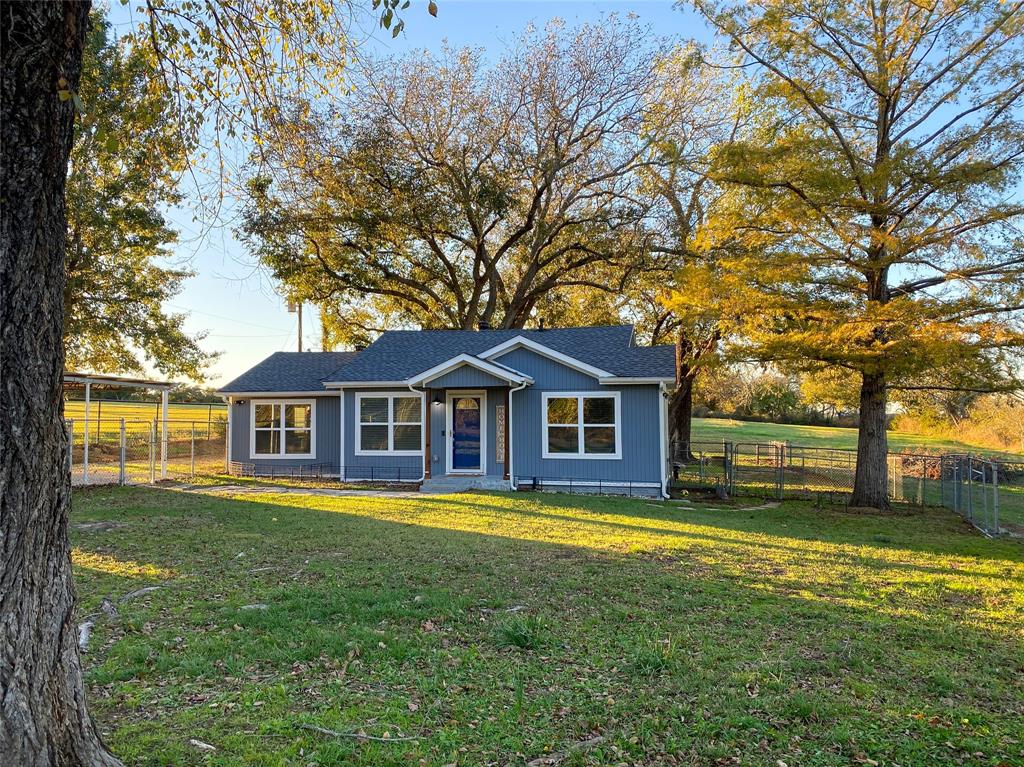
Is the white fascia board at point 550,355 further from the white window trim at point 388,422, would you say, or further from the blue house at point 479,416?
Answer: the white window trim at point 388,422

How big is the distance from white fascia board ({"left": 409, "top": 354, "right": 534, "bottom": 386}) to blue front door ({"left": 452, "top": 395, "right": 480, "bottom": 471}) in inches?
45.4

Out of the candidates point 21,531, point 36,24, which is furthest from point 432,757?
point 36,24

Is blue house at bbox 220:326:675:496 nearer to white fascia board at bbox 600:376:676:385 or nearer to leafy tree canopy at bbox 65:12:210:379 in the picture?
white fascia board at bbox 600:376:676:385

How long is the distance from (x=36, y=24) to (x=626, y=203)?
22702 mm

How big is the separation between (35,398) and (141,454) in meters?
27.0

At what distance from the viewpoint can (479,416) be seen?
53.1ft

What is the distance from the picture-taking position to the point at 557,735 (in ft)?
11.2

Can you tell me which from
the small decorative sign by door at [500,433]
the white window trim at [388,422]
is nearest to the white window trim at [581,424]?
the small decorative sign by door at [500,433]

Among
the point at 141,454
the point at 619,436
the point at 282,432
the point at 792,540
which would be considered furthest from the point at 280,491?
the point at 141,454

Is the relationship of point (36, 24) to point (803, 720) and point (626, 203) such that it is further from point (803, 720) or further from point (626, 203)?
point (626, 203)

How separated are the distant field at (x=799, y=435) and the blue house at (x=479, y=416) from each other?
23.2 meters

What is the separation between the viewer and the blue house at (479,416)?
49.3 feet

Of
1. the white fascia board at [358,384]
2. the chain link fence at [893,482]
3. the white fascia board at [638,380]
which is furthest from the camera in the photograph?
the white fascia board at [358,384]

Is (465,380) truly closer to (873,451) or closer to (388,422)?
(388,422)
